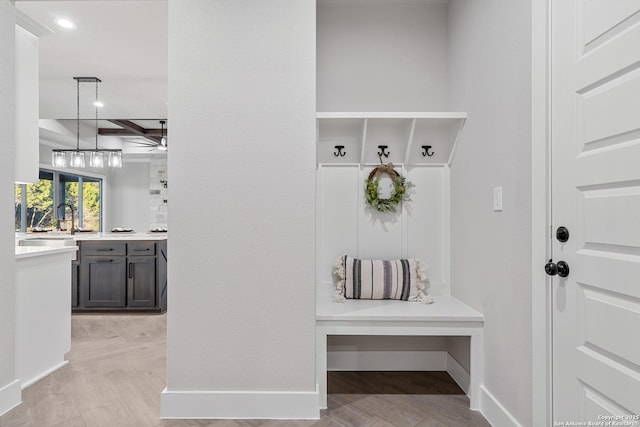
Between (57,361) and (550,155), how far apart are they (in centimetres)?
345

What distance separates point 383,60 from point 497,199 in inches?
53.5

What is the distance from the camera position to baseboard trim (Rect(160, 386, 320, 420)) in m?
1.99

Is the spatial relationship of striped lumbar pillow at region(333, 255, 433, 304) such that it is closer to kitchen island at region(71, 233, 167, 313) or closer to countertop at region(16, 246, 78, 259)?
countertop at region(16, 246, 78, 259)

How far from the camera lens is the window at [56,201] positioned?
6047 millimetres

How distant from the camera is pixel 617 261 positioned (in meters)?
1.21

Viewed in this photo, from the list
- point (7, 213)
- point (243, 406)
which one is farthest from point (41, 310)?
point (243, 406)

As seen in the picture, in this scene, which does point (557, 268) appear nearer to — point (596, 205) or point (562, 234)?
point (562, 234)

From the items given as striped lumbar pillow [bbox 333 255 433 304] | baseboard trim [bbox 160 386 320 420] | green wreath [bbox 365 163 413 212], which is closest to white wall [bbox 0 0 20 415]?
baseboard trim [bbox 160 386 320 420]

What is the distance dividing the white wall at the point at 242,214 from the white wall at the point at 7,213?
98 centimetres

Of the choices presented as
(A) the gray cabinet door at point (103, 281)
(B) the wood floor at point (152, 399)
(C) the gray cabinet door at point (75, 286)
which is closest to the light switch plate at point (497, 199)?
(B) the wood floor at point (152, 399)

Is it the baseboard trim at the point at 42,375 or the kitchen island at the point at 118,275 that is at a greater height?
the kitchen island at the point at 118,275

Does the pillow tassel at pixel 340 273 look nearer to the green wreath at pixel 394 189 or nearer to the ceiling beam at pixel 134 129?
the green wreath at pixel 394 189

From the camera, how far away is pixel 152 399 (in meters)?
2.21

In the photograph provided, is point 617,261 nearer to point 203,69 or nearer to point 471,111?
point 471,111
